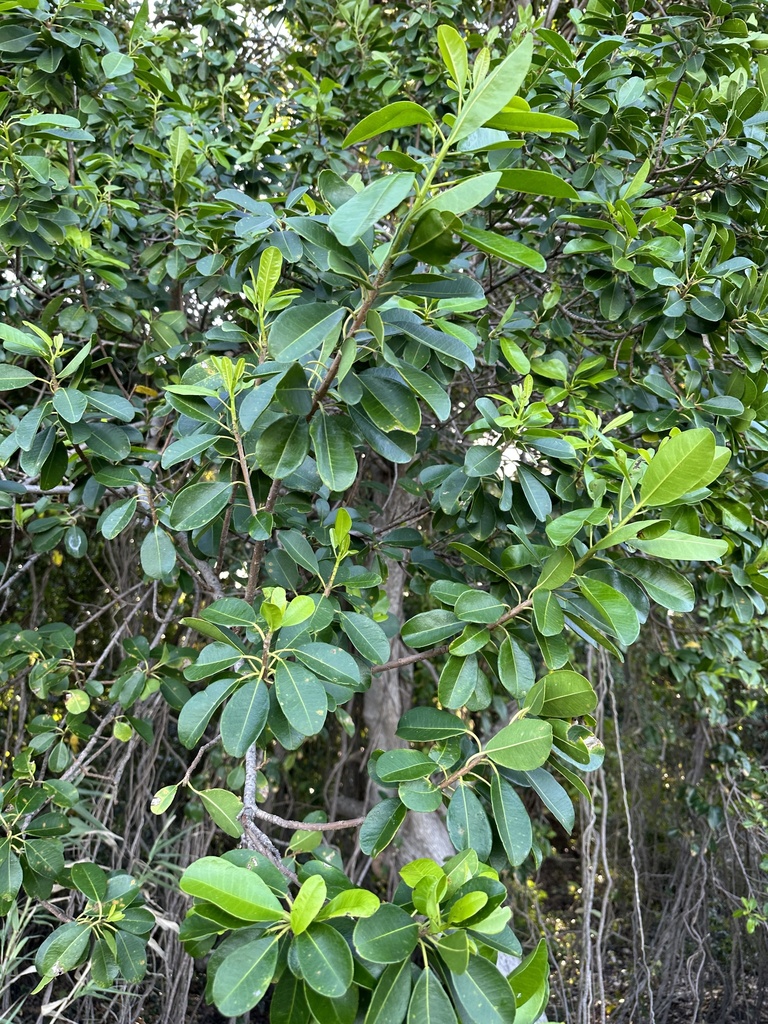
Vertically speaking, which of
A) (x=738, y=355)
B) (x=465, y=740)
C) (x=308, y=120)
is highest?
(x=308, y=120)

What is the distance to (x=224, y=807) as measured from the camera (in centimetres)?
87

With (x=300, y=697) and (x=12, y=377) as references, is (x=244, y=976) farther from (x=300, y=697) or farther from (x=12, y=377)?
(x=12, y=377)

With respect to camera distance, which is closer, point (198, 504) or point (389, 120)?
point (389, 120)

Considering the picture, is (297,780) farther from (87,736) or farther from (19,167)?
(19,167)

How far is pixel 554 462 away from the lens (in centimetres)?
117

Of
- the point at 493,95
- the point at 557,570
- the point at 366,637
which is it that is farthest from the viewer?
the point at 366,637

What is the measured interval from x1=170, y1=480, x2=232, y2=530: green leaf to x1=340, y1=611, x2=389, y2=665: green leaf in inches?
8.7

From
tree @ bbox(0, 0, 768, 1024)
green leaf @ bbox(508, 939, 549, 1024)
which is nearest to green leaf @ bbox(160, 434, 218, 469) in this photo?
tree @ bbox(0, 0, 768, 1024)

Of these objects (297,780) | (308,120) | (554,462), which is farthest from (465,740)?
(297,780)

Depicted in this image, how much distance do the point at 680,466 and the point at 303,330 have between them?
0.43 m

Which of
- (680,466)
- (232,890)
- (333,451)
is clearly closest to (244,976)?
(232,890)

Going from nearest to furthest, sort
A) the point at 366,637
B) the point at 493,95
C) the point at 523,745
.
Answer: the point at 493,95 → the point at 523,745 → the point at 366,637

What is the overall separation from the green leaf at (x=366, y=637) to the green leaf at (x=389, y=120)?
58 centimetres

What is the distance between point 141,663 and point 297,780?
1.76 meters
